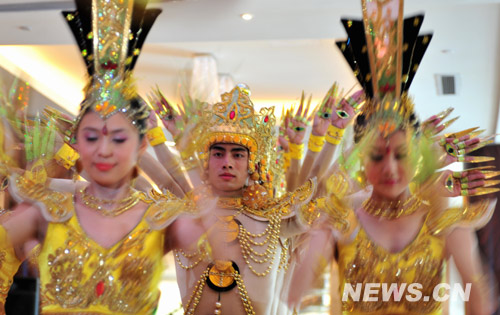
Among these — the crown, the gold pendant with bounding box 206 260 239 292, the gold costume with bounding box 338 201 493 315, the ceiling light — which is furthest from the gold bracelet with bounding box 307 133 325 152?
the ceiling light

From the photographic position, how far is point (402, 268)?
1.66 m

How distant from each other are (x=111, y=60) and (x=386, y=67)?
0.78 meters

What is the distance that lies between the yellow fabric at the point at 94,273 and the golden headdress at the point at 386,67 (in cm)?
73

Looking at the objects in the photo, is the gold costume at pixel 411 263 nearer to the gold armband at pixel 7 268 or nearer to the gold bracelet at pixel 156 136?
the gold bracelet at pixel 156 136

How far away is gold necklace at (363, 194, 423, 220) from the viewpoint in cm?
168

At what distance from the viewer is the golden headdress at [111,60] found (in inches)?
63.4

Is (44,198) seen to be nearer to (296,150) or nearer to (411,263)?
(411,263)

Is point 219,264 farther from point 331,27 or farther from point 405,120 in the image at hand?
point 331,27

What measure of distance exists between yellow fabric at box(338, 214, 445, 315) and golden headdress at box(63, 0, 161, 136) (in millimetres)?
720

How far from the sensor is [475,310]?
1.63m

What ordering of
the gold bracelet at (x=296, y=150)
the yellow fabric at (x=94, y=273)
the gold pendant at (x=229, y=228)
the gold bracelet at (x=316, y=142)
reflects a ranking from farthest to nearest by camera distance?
1. the gold bracelet at (x=296, y=150)
2. the gold bracelet at (x=316, y=142)
3. the gold pendant at (x=229, y=228)
4. the yellow fabric at (x=94, y=273)

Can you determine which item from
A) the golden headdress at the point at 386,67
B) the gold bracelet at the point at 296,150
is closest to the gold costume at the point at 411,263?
the golden headdress at the point at 386,67

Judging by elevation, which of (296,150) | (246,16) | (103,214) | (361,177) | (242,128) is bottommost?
(103,214)

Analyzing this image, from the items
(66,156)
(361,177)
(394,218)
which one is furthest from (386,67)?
(66,156)
